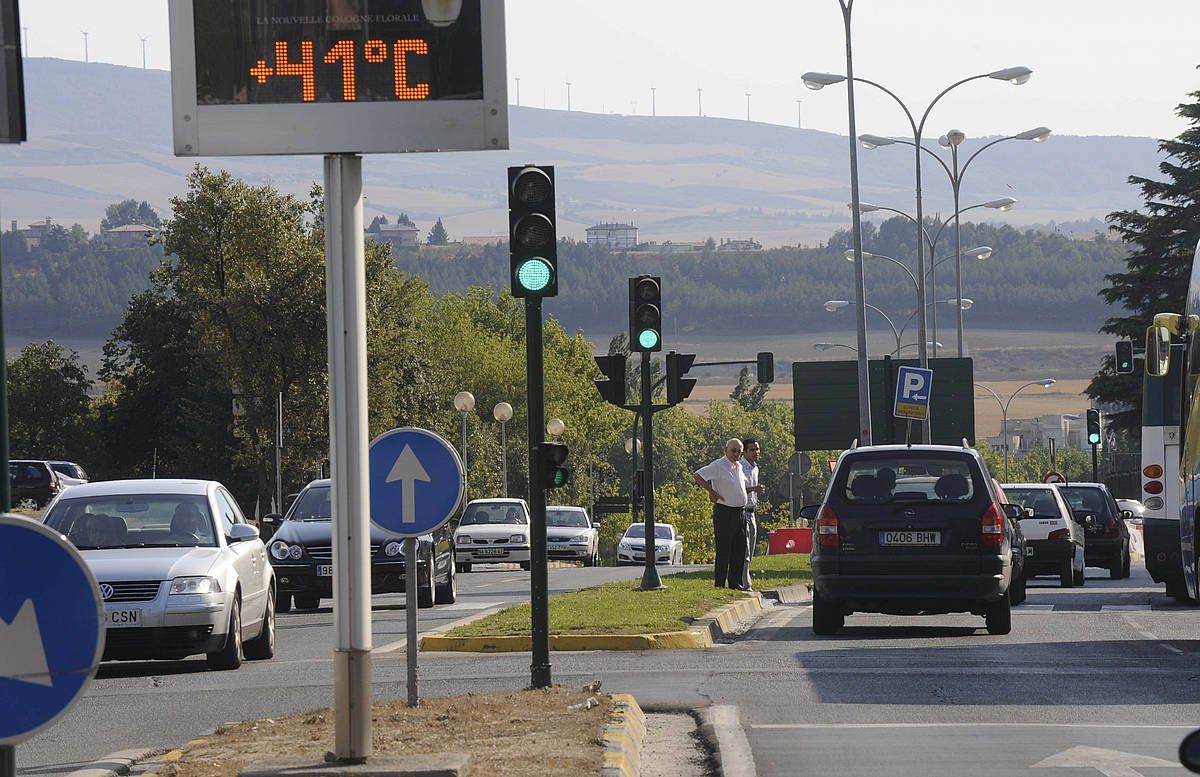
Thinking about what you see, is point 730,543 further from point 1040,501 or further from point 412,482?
point 412,482

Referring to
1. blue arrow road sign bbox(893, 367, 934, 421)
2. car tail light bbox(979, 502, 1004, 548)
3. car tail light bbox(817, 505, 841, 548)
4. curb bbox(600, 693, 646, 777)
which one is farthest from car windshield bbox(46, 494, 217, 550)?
blue arrow road sign bbox(893, 367, 934, 421)

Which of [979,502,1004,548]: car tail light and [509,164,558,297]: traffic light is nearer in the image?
[509,164,558,297]: traffic light

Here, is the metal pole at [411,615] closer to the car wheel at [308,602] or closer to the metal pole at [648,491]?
the metal pole at [648,491]

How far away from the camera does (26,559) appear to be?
5.58 metres

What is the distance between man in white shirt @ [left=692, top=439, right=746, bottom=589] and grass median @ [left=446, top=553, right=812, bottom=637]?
16.5 inches

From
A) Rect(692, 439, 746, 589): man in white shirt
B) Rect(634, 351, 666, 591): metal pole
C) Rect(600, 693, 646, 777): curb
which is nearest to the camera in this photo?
Rect(600, 693, 646, 777): curb

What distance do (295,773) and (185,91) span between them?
281 centimetres

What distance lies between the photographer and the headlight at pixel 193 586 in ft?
50.3

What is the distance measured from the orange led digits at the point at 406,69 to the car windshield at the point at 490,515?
3504cm

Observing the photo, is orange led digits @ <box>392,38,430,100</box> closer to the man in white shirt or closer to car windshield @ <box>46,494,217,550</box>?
car windshield @ <box>46,494,217,550</box>

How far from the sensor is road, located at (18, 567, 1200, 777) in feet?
33.3

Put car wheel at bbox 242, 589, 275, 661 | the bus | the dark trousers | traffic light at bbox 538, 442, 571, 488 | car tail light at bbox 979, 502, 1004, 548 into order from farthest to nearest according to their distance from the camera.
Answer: the dark trousers < car tail light at bbox 979, 502, 1004, 548 < car wheel at bbox 242, 589, 275, 661 < the bus < traffic light at bbox 538, 442, 571, 488

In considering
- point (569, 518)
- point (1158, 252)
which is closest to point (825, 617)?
point (569, 518)

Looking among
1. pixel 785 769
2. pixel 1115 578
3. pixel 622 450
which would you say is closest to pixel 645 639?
pixel 785 769
